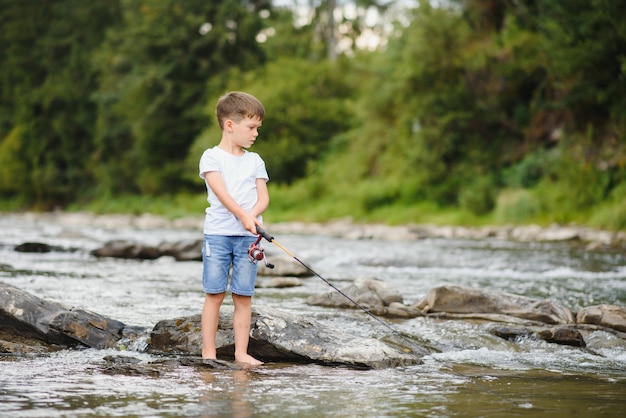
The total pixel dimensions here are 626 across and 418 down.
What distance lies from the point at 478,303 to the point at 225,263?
295 centimetres

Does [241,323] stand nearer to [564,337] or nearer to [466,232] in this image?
[564,337]

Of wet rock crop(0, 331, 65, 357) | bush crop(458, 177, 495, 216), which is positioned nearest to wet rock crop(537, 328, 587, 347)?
wet rock crop(0, 331, 65, 357)

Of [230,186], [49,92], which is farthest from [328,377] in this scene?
[49,92]

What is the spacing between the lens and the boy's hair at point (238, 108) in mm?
4930

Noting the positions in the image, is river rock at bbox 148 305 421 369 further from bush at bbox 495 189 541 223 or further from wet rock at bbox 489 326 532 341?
bush at bbox 495 189 541 223

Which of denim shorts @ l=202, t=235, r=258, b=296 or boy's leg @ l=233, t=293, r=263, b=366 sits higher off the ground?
denim shorts @ l=202, t=235, r=258, b=296

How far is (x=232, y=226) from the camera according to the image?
4.89m

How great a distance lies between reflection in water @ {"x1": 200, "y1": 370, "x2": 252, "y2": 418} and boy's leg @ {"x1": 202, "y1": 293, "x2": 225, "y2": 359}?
34 cm

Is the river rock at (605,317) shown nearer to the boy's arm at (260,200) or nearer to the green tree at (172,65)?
the boy's arm at (260,200)

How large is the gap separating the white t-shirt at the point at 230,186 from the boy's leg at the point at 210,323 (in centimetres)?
40

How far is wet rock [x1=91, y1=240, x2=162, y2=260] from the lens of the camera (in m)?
13.4

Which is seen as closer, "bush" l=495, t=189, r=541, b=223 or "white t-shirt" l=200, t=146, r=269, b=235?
"white t-shirt" l=200, t=146, r=269, b=235

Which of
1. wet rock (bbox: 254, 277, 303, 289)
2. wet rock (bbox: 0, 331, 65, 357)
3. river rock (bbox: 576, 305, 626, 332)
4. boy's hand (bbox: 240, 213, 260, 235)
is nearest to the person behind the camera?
boy's hand (bbox: 240, 213, 260, 235)

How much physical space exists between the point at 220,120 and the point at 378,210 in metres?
22.2
